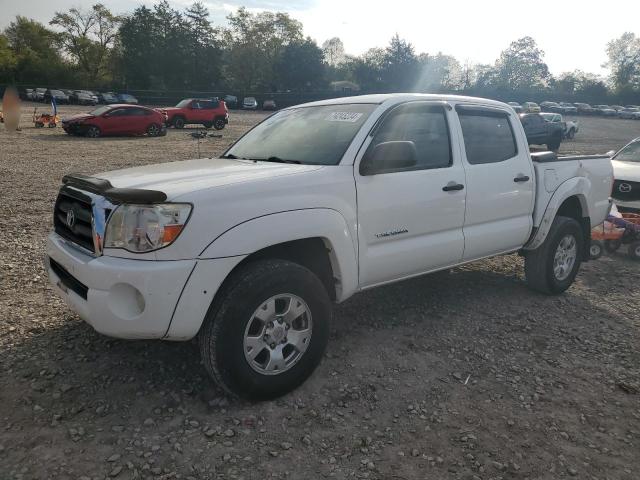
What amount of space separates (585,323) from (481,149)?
186cm

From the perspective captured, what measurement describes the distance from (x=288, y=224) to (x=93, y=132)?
21.3 m

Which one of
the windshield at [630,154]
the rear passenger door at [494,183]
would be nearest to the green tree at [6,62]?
the windshield at [630,154]

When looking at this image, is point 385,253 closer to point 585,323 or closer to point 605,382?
point 605,382

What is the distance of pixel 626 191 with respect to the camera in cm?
833

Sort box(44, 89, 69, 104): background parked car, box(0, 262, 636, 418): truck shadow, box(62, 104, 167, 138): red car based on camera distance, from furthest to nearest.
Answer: box(44, 89, 69, 104): background parked car
box(62, 104, 167, 138): red car
box(0, 262, 636, 418): truck shadow

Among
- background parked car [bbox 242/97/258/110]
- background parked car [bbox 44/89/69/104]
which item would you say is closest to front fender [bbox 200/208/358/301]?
background parked car [bbox 242/97/258/110]

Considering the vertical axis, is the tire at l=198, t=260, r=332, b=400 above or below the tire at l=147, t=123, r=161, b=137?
below

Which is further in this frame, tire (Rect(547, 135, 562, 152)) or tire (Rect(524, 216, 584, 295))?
tire (Rect(547, 135, 562, 152))

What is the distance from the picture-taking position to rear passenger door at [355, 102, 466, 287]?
137 inches

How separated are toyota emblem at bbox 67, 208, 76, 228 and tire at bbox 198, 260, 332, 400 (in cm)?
107

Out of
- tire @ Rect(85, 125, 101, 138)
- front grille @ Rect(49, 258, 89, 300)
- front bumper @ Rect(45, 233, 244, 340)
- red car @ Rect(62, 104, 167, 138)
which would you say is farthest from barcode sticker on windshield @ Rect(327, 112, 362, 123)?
tire @ Rect(85, 125, 101, 138)

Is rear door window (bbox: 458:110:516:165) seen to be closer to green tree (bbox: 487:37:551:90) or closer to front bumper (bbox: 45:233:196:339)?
front bumper (bbox: 45:233:196:339)

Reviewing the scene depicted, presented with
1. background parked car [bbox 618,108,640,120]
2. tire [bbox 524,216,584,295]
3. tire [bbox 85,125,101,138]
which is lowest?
tire [bbox 524,216,584,295]

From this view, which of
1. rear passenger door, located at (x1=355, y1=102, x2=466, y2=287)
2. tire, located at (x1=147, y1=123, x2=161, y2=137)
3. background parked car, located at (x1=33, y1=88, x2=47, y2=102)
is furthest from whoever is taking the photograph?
background parked car, located at (x1=33, y1=88, x2=47, y2=102)
